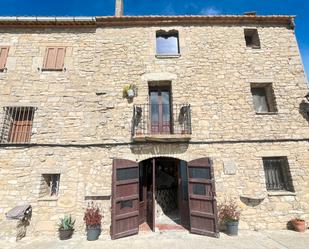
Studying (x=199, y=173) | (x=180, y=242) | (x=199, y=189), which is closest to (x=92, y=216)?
(x=180, y=242)

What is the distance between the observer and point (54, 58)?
708 centimetres

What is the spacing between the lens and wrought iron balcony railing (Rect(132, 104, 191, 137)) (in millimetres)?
6426

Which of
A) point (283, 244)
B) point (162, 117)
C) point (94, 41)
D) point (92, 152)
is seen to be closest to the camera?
point (283, 244)

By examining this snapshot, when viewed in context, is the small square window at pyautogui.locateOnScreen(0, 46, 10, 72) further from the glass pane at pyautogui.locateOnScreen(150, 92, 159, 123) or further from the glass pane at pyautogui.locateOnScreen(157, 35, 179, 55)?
the glass pane at pyautogui.locateOnScreen(157, 35, 179, 55)

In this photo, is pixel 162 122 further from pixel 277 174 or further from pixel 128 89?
pixel 277 174

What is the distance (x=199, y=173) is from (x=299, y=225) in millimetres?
3249

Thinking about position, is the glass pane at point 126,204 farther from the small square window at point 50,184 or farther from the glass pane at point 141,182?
the small square window at point 50,184

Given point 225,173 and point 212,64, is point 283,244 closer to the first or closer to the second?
point 225,173

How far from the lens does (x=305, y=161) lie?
6.10 metres

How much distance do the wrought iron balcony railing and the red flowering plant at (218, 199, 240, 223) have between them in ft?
8.31

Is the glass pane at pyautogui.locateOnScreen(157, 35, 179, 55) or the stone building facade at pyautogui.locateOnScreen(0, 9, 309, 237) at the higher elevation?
the glass pane at pyautogui.locateOnScreen(157, 35, 179, 55)

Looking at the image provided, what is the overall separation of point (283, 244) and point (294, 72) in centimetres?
590

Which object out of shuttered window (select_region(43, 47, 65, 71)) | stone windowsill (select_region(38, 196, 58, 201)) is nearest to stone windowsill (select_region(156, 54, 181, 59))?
shuttered window (select_region(43, 47, 65, 71))

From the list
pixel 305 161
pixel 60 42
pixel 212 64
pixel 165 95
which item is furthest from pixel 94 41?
pixel 305 161
